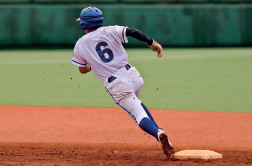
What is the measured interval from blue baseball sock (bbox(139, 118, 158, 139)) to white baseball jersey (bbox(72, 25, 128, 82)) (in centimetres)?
57

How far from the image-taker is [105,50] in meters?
4.97

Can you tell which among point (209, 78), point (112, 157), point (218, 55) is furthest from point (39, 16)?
point (112, 157)

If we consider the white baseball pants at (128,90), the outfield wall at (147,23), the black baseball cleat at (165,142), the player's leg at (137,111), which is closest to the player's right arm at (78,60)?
the white baseball pants at (128,90)

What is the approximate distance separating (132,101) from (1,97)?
545cm

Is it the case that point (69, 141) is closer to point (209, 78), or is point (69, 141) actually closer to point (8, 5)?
point (209, 78)

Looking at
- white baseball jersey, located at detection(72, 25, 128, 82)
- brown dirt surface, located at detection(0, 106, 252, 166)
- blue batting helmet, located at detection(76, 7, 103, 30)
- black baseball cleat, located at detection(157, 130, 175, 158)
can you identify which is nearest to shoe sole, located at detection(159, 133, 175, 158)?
black baseball cleat, located at detection(157, 130, 175, 158)

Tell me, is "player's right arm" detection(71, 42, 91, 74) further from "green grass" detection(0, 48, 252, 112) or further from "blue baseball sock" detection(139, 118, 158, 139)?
"green grass" detection(0, 48, 252, 112)

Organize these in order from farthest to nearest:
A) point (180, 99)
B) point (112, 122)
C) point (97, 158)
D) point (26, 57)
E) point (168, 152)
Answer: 1. point (26, 57)
2. point (180, 99)
3. point (112, 122)
4. point (97, 158)
5. point (168, 152)

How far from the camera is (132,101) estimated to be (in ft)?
16.2

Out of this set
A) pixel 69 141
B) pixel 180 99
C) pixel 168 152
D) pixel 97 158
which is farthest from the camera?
pixel 180 99

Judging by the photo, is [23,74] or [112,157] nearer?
[112,157]

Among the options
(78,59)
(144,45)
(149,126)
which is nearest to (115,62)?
(78,59)

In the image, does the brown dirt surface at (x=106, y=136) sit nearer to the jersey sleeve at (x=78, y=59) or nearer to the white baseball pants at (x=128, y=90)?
the white baseball pants at (x=128, y=90)

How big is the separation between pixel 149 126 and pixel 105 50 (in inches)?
34.0
